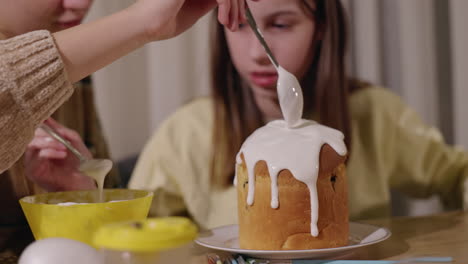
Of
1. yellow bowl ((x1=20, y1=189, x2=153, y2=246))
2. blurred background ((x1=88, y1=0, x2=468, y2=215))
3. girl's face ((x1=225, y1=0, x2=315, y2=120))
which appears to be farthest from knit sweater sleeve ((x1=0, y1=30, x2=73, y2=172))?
blurred background ((x1=88, y1=0, x2=468, y2=215))

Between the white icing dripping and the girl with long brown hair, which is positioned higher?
the white icing dripping

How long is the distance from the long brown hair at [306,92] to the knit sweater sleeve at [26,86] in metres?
0.79

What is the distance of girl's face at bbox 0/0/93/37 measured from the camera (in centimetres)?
103

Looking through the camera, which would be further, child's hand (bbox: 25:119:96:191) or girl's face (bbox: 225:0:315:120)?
girl's face (bbox: 225:0:315:120)

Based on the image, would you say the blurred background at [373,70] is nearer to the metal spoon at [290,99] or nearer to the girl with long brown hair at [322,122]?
the girl with long brown hair at [322,122]

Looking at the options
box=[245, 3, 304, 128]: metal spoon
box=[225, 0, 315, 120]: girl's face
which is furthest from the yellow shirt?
box=[245, 3, 304, 128]: metal spoon

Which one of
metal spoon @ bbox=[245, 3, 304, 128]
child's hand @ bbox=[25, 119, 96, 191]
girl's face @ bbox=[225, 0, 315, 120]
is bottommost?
child's hand @ bbox=[25, 119, 96, 191]

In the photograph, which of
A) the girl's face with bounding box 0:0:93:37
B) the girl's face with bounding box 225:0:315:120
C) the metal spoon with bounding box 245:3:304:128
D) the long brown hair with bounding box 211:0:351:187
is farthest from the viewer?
the long brown hair with bounding box 211:0:351:187

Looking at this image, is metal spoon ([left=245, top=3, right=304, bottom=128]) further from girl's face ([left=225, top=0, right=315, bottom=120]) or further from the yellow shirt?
the yellow shirt

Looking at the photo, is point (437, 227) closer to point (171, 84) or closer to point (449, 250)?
point (449, 250)

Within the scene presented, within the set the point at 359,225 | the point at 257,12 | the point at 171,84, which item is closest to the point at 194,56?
the point at 171,84

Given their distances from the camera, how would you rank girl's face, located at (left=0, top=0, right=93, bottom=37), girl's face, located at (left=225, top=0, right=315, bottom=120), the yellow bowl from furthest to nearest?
girl's face, located at (left=225, top=0, right=315, bottom=120) → girl's face, located at (left=0, top=0, right=93, bottom=37) → the yellow bowl

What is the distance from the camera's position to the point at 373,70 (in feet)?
6.64

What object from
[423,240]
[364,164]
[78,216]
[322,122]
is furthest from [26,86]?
[364,164]
